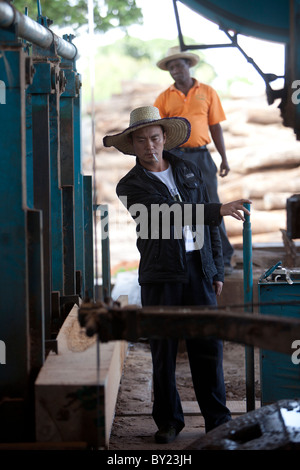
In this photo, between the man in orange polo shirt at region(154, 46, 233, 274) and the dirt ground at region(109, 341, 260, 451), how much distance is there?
1178 mm

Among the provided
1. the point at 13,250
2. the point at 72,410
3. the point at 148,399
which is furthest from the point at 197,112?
the point at 72,410

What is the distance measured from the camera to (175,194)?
12.5 ft

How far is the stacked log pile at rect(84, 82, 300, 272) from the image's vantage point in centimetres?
1569

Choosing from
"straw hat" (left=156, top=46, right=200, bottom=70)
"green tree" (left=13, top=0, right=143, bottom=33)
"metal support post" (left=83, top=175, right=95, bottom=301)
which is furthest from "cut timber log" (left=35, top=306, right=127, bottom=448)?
"green tree" (left=13, top=0, right=143, bottom=33)

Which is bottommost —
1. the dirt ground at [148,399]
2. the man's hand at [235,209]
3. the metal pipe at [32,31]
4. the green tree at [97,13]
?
the dirt ground at [148,399]

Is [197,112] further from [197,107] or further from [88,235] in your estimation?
[88,235]

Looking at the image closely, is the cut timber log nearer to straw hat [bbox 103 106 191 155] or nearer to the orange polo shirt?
straw hat [bbox 103 106 191 155]

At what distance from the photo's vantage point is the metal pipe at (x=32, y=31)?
291 centimetres

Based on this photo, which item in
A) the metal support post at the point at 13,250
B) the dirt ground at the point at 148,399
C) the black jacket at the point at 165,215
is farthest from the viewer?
the dirt ground at the point at 148,399

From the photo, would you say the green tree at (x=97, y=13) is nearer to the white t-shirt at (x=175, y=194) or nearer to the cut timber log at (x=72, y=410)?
the white t-shirt at (x=175, y=194)

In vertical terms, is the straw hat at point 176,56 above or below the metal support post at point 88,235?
above

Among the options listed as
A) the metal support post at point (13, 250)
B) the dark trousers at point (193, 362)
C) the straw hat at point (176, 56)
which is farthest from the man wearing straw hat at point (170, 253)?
the straw hat at point (176, 56)

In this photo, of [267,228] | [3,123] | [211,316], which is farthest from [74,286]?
[267,228]

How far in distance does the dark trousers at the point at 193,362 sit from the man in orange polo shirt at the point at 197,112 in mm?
2888
